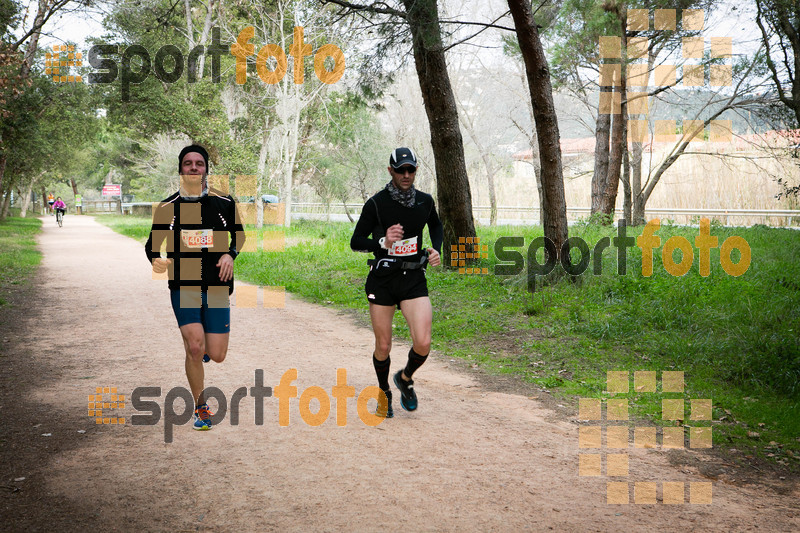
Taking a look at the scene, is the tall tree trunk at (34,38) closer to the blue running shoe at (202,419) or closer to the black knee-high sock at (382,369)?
the blue running shoe at (202,419)

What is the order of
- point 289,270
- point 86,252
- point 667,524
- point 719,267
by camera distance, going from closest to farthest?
point 667,524 → point 719,267 → point 289,270 → point 86,252

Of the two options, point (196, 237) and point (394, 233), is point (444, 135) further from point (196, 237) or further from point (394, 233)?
point (196, 237)

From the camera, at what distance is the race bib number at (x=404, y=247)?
5.46 m

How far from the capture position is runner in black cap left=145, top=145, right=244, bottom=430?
16.6ft

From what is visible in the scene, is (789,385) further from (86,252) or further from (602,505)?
(86,252)

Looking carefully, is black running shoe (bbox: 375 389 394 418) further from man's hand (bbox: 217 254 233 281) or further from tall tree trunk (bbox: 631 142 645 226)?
tall tree trunk (bbox: 631 142 645 226)

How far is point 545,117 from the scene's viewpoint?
11.2m

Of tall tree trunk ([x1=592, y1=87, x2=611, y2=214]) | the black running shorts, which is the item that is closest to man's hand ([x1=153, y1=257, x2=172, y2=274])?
the black running shorts

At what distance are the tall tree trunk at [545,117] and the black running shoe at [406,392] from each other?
6229 millimetres

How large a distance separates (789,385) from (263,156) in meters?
27.2

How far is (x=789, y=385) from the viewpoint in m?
6.90

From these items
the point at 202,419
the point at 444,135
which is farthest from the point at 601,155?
the point at 202,419

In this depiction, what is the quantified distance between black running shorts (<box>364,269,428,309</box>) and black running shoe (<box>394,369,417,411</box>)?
815mm

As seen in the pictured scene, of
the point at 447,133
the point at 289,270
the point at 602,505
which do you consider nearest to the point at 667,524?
the point at 602,505
